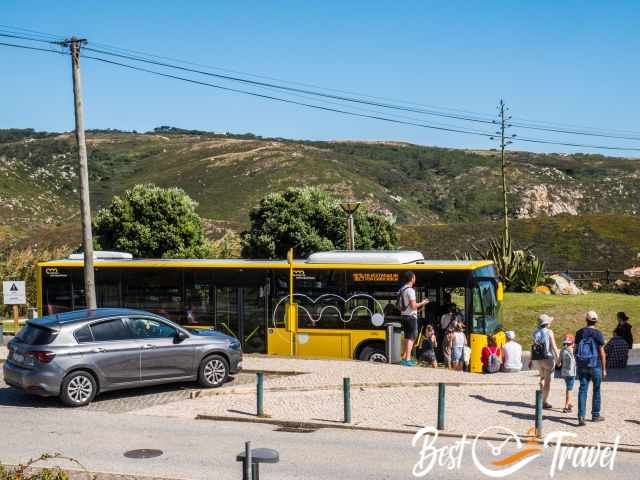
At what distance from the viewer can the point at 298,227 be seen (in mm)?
48188

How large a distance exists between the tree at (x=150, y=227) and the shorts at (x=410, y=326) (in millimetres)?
28079

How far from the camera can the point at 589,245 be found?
6188cm

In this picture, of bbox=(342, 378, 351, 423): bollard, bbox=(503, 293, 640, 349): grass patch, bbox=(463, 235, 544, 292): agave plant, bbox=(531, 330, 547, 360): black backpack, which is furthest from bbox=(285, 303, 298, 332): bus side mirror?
bbox=(463, 235, 544, 292): agave plant

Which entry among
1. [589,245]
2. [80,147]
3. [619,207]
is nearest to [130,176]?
[619,207]

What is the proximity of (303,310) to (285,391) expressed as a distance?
557 centimetres

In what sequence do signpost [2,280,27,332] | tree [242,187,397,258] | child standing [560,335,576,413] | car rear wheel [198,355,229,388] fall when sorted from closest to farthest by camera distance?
1. child standing [560,335,576,413]
2. car rear wheel [198,355,229,388]
3. signpost [2,280,27,332]
4. tree [242,187,397,258]

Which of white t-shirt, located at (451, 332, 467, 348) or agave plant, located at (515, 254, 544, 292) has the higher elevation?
agave plant, located at (515, 254, 544, 292)

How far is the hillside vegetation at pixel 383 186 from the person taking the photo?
2601 inches

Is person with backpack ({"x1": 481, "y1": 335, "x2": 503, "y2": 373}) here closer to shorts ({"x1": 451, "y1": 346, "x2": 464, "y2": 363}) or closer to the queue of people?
shorts ({"x1": 451, "y1": 346, "x2": 464, "y2": 363})

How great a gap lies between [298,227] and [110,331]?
106ft

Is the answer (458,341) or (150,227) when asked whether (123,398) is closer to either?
(458,341)

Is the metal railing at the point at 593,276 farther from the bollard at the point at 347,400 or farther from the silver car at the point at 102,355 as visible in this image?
the bollard at the point at 347,400

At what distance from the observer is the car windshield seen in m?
15.4

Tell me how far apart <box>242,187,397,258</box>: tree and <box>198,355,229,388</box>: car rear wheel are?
29.9 m
